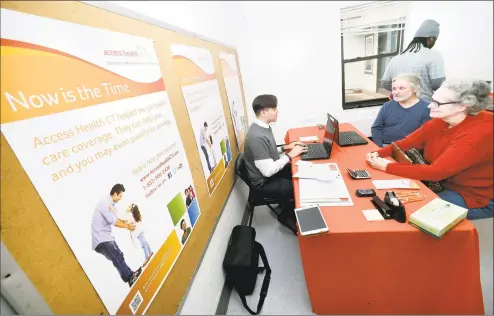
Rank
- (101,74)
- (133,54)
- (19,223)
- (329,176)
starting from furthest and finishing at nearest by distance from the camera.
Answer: (329,176) → (133,54) → (101,74) → (19,223)

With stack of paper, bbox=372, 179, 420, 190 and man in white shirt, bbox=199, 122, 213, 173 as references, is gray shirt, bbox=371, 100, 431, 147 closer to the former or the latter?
stack of paper, bbox=372, 179, 420, 190

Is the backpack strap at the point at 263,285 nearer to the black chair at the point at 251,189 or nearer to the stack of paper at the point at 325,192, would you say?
the black chair at the point at 251,189

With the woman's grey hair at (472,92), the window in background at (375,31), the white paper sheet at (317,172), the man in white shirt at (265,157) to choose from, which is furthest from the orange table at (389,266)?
the window in background at (375,31)

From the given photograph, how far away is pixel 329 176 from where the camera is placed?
54.7 inches

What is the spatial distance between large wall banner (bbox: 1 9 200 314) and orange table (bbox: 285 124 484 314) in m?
0.76

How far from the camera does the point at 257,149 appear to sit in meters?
1.77

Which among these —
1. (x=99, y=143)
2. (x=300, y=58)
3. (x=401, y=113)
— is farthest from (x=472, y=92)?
(x=300, y=58)

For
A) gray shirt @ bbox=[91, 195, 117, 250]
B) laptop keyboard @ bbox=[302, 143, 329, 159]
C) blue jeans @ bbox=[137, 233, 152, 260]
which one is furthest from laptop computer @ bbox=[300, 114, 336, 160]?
gray shirt @ bbox=[91, 195, 117, 250]

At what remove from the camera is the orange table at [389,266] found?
3.03ft

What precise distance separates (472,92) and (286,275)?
157 centimetres

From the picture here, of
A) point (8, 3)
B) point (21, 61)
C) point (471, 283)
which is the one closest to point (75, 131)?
point (21, 61)

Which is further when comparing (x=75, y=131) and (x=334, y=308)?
(x=334, y=308)

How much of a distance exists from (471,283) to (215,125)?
171cm

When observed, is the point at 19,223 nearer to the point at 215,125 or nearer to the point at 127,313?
the point at 127,313
